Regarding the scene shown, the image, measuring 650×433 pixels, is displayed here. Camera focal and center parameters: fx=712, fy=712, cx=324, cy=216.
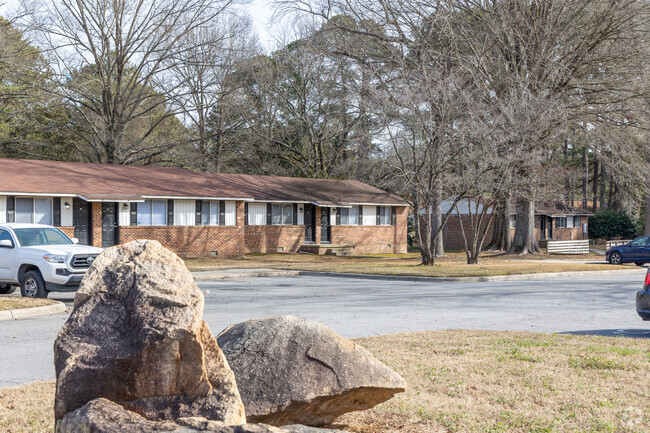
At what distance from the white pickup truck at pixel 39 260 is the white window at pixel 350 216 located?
1142 inches

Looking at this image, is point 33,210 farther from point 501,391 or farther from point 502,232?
point 501,391

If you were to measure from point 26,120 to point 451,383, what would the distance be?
40.2 metres

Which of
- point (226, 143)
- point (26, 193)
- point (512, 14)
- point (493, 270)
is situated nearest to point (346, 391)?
point (493, 270)

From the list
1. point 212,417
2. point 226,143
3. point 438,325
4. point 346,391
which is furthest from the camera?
point 226,143

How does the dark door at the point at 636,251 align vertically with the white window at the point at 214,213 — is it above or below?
below

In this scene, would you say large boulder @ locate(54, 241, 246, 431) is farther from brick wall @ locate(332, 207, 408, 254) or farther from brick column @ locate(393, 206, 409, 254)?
brick column @ locate(393, 206, 409, 254)

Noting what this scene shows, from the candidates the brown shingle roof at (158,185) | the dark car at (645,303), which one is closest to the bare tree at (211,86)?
the brown shingle roof at (158,185)

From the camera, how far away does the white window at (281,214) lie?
43.5 m

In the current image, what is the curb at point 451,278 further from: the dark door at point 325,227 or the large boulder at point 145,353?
the large boulder at point 145,353

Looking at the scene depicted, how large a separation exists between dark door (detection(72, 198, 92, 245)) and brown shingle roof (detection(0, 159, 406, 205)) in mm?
770

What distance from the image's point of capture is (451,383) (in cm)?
730

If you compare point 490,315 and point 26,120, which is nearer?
point 490,315

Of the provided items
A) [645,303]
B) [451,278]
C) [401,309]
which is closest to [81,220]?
[451,278]

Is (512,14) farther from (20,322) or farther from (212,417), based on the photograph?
(212,417)
